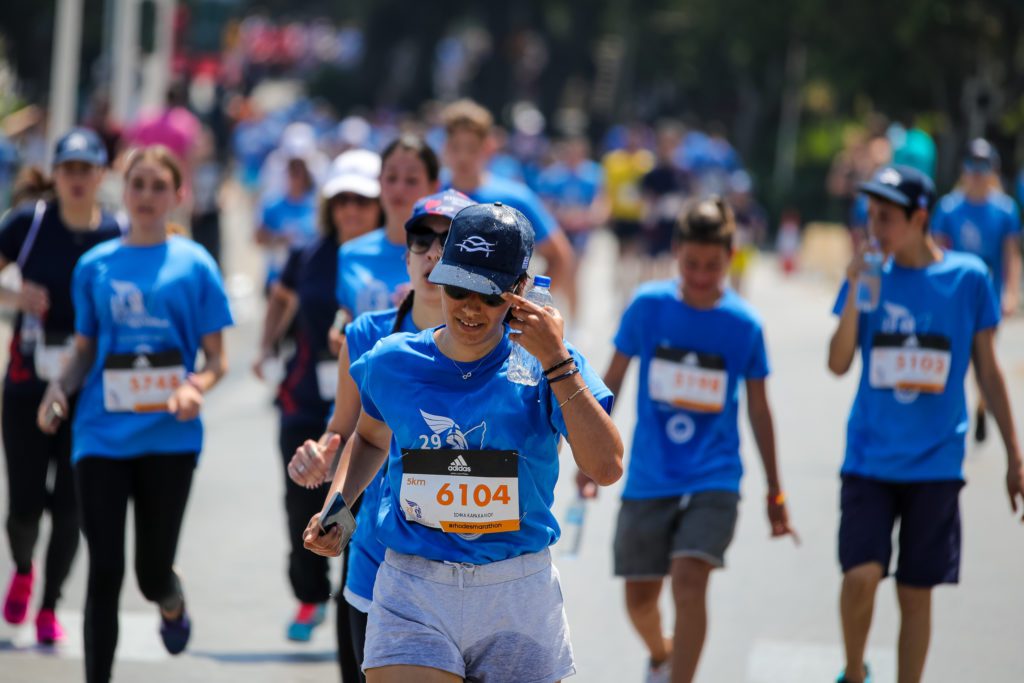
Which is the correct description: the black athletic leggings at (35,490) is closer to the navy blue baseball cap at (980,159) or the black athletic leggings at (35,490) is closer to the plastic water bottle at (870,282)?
the plastic water bottle at (870,282)

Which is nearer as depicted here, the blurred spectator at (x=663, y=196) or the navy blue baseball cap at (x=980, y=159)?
the navy blue baseball cap at (x=980, y=159)

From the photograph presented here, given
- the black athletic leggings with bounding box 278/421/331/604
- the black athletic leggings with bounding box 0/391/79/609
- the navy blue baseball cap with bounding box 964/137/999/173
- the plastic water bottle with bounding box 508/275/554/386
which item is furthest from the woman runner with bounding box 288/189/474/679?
the navy blue baseball cap with bounding box 964/137/999/173

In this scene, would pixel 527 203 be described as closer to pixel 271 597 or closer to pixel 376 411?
pixel 271 597

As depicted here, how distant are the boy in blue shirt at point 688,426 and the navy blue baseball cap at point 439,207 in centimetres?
149

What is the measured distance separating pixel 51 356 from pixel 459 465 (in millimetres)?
3606

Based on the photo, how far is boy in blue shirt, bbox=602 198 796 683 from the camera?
21.6ft

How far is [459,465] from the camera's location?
171 inches

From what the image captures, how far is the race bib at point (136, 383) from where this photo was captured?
6504mm

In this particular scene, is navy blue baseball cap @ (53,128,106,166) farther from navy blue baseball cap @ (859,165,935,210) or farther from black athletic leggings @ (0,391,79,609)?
navy blue baseball cap @ (859,165,935,210)

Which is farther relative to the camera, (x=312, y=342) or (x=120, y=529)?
(x=312, y=342)

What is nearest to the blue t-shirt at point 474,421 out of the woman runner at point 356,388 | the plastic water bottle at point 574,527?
the woman runner at point 356,388

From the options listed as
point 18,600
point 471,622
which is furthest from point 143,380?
point 471,622

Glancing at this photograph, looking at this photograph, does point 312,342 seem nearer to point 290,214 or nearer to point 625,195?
point 290,214

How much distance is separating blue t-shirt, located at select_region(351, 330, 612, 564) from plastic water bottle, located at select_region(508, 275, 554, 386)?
0.05m
